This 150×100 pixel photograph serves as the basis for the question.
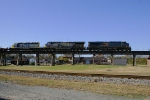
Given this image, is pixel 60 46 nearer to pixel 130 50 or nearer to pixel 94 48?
pixel 94 48

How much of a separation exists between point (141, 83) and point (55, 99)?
10.4 meters

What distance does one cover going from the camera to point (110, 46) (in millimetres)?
73125

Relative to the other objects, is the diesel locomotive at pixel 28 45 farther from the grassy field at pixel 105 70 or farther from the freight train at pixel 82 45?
the grassy field at pixel 105 70

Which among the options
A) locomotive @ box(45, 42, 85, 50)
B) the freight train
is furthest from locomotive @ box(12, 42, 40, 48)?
locomotive @ box(45, 42, 85, 50)

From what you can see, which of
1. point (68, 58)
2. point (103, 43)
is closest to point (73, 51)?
point (103, 43)

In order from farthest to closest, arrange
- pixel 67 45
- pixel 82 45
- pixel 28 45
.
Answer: pixel 28 45 < pixel 82 45 < pixel 67 45

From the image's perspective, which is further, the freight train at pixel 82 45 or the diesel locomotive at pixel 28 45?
the diesel locomotive at pixel 28 45

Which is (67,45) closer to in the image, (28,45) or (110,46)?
(110,46)

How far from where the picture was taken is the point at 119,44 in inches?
2889

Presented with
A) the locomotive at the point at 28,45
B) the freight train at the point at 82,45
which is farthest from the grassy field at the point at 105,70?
the locomotive at the point at 28,45

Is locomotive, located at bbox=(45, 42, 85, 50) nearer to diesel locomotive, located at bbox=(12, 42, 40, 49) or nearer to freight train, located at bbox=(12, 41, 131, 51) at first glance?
freight train, located at bbox=(12, 41, 131, 51)

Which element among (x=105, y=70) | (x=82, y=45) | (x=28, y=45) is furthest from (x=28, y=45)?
(x=105, y=70)

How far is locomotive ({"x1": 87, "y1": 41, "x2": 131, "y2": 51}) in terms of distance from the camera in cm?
7219

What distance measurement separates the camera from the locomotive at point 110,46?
72.2 meters
